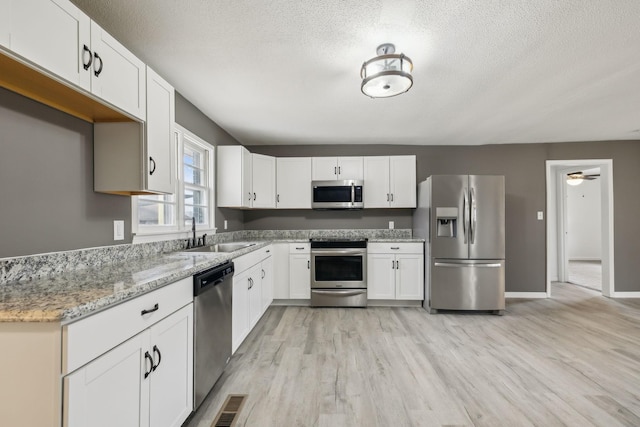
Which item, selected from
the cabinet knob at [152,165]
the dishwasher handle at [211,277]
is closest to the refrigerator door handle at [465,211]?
the dishwasher handle at [211,277]

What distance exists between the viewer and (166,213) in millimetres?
2713

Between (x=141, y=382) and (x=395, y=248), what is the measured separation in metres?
3.31

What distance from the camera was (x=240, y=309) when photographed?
257 cm

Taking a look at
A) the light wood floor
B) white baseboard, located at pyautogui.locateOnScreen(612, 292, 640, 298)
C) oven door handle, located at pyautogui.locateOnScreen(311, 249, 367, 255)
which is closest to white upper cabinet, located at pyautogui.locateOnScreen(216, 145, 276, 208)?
oven door handle, located at pyautogui.locateOnScreen(311, 249, 367, 255)

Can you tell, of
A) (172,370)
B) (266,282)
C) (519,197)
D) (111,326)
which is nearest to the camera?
(111,326)

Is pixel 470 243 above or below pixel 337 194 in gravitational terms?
below

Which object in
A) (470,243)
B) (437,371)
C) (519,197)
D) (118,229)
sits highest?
(519,197)

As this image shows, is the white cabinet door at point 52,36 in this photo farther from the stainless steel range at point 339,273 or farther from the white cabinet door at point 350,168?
the white cabinet door at point 350,168

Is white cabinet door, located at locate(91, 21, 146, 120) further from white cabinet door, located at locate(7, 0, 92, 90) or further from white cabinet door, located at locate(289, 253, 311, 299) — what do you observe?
white cabinet door, located at locate(289, 253, 311, 299)

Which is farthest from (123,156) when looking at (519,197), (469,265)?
(519,197)

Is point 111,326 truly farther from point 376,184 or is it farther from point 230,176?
point 376,184

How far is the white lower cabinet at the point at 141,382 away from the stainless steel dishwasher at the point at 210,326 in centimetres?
7

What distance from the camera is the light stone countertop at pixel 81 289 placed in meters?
0.87

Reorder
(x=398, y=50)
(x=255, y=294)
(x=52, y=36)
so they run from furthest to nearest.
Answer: (x=255, y=294), (x=398, y=50), (x=52, y=36)
